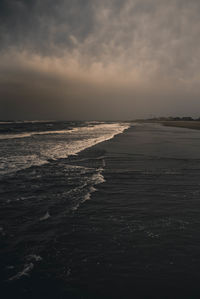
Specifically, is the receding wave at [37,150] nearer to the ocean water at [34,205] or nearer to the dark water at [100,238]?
the ocean water at [34,205]

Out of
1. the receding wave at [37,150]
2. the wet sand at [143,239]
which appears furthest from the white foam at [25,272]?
the receding wave at [37,150]

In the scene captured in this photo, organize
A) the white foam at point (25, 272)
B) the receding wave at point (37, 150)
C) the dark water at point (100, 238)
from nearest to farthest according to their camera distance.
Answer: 1. the dark water at point (100, 238)
2. the white foam at point (25, 272)
3. the receding wave at point (37, 150)

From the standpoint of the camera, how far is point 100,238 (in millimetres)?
5328

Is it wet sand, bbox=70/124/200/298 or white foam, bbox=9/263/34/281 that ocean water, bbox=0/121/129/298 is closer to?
white foam, bbox=9/263/34/281

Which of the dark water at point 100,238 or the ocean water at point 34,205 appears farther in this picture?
the ocean water at point 34,205

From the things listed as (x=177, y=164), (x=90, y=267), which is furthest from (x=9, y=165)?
(x=90, y=267)

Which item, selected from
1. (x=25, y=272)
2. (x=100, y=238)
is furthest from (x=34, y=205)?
(x=25, y=272)

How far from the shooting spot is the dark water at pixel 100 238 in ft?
12.6

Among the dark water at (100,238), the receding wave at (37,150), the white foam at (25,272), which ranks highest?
the receding wave at (37,150)

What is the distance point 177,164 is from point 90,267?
415 inches

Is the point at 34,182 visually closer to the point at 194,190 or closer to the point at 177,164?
the point at 194,190

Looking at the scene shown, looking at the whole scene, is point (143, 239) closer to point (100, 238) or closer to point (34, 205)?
point (100, 238)

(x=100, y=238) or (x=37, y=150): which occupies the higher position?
(x=37, y=150)

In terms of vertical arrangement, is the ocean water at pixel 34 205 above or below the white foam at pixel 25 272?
above
